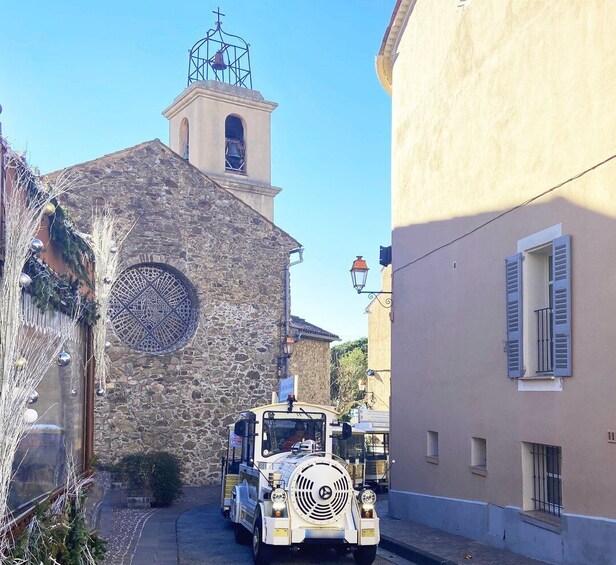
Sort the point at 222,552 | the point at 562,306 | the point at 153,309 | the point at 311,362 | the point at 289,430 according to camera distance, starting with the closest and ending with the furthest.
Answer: the point at 562,306
the point at 222,552
the point at 289,430
the point at 153,309
the point at 311,362

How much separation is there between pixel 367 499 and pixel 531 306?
10.3 feet

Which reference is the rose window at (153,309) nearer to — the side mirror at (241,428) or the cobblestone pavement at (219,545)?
the cobblestone pavement at (219,545)

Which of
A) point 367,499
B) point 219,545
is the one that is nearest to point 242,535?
point 219,545

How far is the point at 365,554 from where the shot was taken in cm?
1023

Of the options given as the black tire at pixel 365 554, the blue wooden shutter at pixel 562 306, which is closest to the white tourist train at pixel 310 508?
the black tire at pixel 365 554

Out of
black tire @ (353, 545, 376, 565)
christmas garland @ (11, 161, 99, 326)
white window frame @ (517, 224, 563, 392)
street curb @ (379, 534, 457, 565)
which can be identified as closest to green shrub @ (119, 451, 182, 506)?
street curb @ (379, 534, 457, 565)

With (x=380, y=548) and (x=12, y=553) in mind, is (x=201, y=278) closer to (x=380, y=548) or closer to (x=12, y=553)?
(x=380, y=548)

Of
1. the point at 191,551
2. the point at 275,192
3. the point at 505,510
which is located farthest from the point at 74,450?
the point at 275,192

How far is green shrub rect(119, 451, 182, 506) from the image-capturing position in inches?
719

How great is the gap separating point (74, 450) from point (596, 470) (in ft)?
19.8

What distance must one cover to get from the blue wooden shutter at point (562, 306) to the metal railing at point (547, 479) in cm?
112

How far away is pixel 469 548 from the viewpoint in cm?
1063

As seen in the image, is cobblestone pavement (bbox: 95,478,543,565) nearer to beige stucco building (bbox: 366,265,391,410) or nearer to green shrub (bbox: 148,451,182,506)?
green shrub (bbox: 148,451,182,506)

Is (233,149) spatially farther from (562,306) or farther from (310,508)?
(562,306)
